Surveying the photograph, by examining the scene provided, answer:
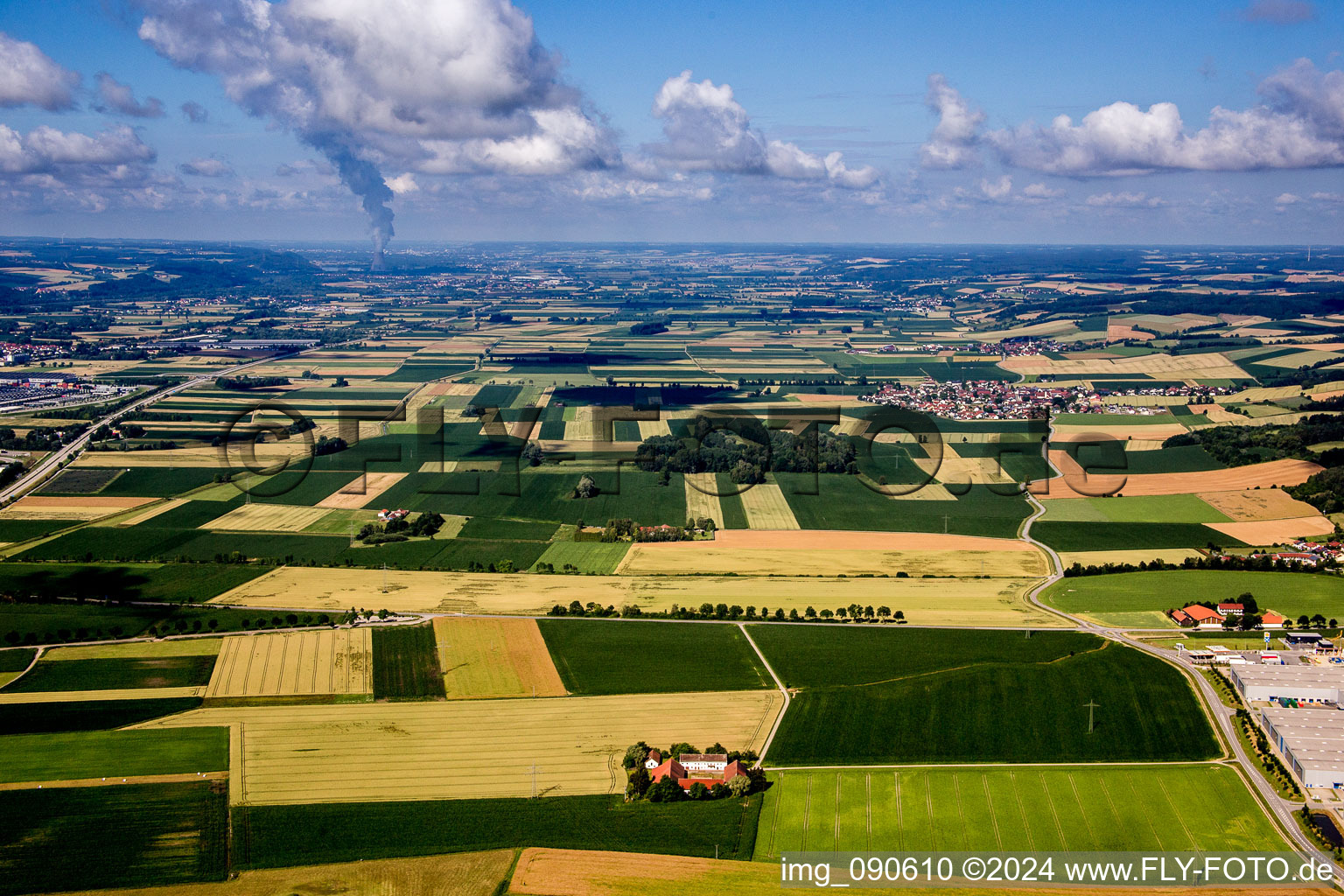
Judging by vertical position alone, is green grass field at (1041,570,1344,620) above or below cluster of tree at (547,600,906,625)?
above

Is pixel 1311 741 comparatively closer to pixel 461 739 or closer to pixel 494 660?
pixel 461 739

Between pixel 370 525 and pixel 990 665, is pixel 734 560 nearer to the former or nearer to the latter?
pixel 990 665

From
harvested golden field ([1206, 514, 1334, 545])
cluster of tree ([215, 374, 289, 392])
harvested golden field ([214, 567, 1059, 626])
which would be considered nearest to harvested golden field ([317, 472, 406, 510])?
harvested golden field ([214, 567, 1059, 626])

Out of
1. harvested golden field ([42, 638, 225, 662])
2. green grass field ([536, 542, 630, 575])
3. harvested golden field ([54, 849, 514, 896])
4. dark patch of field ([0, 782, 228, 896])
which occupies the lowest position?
harvested golden field ([54, 849, 514, 896])

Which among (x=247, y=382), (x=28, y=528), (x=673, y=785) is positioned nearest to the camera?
(x=673, y=785)

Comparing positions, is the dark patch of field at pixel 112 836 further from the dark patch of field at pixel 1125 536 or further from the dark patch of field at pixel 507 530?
the dark patch of field at pixel 1125 536

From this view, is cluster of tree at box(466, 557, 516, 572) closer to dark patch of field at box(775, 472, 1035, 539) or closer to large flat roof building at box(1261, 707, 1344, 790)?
dark patch of field at box(775, 472, 1035, 539)

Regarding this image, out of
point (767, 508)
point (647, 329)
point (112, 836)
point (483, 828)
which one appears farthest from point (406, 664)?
point (647, 329)
